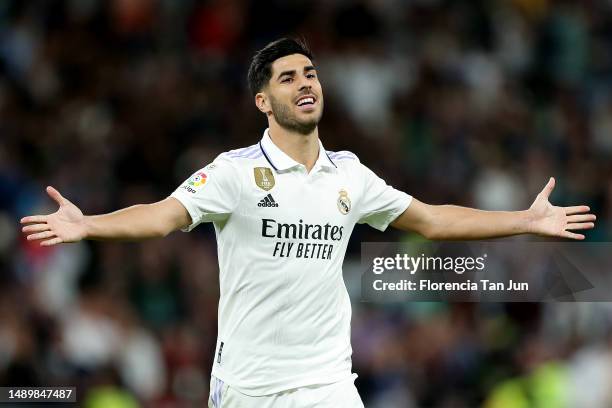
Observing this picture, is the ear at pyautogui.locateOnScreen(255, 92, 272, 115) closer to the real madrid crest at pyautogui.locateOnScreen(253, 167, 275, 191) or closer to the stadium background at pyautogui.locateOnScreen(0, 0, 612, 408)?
the real madrid crest at pyautogui.locateOnScreen(253, 167, 275, 191)

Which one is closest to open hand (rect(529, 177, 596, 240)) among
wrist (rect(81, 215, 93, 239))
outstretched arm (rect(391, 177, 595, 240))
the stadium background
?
outstretched arm (rect(391, 177, 595, 240))

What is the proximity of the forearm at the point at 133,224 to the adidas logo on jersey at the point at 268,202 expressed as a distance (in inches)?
15.8

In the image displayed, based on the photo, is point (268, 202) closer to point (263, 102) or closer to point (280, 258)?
point (280, 258)

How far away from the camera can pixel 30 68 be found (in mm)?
12555

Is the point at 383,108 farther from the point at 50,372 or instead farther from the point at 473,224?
the point at 473,224

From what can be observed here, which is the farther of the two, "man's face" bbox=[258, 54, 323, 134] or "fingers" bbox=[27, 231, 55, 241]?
"man's face" bbox=[258, 54, 323, 134]

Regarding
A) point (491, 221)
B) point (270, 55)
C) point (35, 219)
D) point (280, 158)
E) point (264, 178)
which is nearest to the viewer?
point (35, 219)

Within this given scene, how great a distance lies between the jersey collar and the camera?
5984mm

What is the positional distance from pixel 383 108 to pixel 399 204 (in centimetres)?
686

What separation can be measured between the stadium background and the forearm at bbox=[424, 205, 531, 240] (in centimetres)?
347

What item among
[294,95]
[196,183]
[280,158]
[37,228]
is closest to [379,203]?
[280,158]

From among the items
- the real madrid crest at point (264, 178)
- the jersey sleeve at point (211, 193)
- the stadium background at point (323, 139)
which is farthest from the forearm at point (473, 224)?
the stadium background at point (323, 139)

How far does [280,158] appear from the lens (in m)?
6.02

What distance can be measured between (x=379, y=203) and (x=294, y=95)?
0.73m
